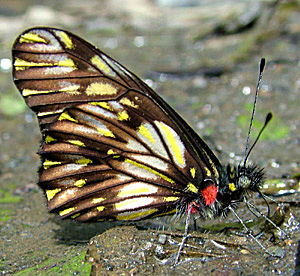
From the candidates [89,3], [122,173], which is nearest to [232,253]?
[122,173]

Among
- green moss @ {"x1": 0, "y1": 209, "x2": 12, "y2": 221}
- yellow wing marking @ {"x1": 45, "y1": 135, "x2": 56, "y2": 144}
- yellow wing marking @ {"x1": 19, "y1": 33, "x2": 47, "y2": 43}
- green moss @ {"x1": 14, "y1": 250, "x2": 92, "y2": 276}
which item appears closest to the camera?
green moss @ {"x1": 14, "y1": 250, "x2": 92, "y2": 276}

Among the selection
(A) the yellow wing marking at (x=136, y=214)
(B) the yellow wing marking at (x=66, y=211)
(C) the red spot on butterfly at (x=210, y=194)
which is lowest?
(A) the yellow wing marking at (x=136, y=214)

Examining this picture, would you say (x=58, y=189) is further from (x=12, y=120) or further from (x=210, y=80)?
(x=210, y=80)

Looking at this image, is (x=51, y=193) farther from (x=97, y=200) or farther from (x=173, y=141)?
(x=173, y=141)

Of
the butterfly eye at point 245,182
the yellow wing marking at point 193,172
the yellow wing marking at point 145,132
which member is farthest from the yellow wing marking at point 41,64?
the butterfly eye at point 245,182

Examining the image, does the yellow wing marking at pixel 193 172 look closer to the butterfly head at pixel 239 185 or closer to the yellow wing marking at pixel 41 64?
the butterfly head at pixel 239 185

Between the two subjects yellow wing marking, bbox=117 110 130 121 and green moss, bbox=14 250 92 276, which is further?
yellow wing marking, bbox=117 110 130 121

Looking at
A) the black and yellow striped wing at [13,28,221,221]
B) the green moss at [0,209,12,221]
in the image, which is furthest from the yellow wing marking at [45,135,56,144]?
the green moss at [0,209,12,221]

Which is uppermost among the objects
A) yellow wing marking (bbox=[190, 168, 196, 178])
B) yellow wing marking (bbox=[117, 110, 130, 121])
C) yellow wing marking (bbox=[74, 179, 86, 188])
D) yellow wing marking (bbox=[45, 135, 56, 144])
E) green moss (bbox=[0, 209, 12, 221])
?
yellow wing marking (bbox=[117, 110, 130, 121])

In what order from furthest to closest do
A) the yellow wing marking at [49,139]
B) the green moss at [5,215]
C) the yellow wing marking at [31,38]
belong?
the green moss at [5,215]
the yellow wing marking at [49,139]
the yellow wing marking at [31,38]

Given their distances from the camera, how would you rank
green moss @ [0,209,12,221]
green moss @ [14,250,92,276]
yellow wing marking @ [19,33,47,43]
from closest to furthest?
green moss @ [14,250,92,276] < yellow wing marking @ [19,33,47,43] < green moss @ [0,209,12,221]

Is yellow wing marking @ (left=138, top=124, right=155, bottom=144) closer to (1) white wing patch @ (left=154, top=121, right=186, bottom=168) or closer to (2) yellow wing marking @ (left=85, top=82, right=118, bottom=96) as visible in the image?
(1) white wing patch @ (left=154, top=121, right=186, bottom=168)
